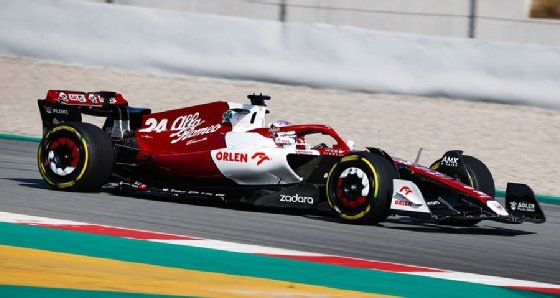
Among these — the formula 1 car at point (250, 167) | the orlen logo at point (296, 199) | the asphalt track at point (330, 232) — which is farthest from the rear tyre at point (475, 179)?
the orlen logo at point (296, 199)

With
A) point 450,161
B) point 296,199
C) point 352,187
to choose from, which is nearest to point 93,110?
point 296,199

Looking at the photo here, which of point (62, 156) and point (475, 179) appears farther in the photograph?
point (62, 156)

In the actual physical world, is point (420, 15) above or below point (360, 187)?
above

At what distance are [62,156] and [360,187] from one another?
2.75 m

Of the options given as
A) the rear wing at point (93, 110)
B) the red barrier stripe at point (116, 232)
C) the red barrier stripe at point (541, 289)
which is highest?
the rear wing at point (93, 110)

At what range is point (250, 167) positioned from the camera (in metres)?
10.1

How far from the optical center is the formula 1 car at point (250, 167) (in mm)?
9445

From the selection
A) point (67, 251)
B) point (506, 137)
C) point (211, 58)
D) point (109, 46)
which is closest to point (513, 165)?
point (506, 137)

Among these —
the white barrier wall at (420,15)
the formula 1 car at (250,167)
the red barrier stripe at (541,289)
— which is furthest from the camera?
the white barrier wall at (420,15)

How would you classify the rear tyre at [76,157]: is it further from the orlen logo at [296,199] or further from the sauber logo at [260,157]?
the orlen logo at [296,199]

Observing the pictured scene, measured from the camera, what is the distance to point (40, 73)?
731 inches

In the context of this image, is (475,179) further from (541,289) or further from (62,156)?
(62,156)

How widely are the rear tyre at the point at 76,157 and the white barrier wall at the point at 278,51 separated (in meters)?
6.92

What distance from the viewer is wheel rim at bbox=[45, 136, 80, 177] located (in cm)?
1047
